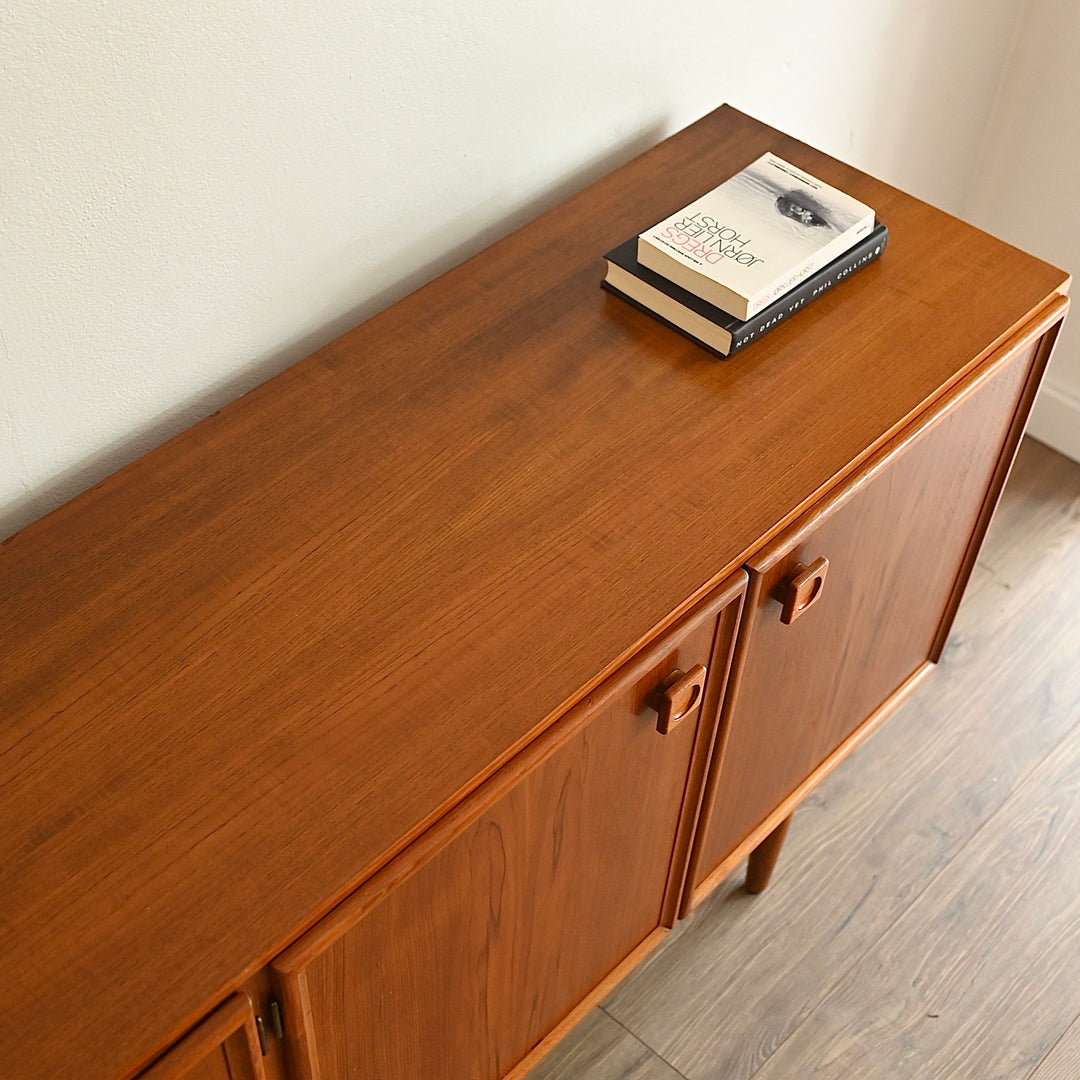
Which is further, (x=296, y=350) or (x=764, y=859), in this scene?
(x=764, y=859)

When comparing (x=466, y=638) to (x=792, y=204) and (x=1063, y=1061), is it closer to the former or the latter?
(x=792, y=204)

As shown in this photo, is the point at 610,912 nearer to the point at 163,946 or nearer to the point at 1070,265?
the point at 163,946

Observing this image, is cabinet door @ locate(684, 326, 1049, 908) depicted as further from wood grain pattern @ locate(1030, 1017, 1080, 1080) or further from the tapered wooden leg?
wood grain pattern @ locate(1030, 1017, 1080, 1080)

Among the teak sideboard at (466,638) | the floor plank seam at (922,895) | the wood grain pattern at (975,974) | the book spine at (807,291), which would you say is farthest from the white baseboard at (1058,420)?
the book spine at (807,291)

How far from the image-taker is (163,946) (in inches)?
29.9

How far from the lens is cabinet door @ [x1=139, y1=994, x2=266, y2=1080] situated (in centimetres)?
72

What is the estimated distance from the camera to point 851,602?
1.25m

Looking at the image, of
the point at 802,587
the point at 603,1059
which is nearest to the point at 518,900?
→ the point at 802,587

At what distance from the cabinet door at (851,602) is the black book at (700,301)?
0.53 feet

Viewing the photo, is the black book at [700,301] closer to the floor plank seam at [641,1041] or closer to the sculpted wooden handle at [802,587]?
the sculpted wooden handle at [802,587]

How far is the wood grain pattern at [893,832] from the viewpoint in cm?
152

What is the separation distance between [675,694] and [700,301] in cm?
38

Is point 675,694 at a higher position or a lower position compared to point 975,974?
higher

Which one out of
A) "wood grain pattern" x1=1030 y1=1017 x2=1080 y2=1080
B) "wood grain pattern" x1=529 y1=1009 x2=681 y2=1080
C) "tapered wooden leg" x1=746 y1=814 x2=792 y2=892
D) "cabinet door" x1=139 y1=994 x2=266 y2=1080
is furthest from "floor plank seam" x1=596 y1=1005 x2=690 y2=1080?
"cabinet door" x1=139 y1=994 x2=266 y2=1080
